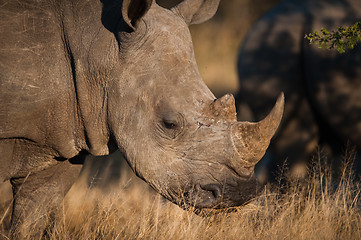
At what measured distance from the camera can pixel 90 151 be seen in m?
4.36

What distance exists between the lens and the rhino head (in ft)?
12.9

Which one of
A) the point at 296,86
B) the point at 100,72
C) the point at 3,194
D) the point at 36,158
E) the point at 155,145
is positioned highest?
the point at 100,72

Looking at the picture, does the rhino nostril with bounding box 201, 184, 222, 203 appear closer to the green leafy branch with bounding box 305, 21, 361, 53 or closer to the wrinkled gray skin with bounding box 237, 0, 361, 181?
the green leafy branch with bounding box 305, 21, 361, 53

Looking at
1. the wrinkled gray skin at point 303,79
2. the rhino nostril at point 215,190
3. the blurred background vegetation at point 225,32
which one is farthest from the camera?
the blurred background vegetation at point 225,32

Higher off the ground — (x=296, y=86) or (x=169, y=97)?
(x=169, y=97)

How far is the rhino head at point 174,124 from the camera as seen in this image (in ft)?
12.9

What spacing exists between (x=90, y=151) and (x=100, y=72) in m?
0.57

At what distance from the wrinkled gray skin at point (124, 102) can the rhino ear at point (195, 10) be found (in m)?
0.39

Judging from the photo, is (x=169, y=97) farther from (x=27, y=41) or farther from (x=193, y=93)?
(x=27, y=41)

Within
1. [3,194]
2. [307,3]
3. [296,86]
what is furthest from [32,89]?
[307,3]

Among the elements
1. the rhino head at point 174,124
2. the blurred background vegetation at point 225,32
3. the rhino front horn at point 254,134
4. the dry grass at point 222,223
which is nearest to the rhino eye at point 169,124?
the rhino head at point 174,124

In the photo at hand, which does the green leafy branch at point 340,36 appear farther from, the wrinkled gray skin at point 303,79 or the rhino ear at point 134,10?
the wrinkled gray skin at point 303,79

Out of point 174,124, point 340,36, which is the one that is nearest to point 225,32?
Result: point 340,36

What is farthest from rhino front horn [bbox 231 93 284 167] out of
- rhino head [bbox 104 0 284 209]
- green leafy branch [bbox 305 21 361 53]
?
green leafy branch [bbox 305 21 361 53]
